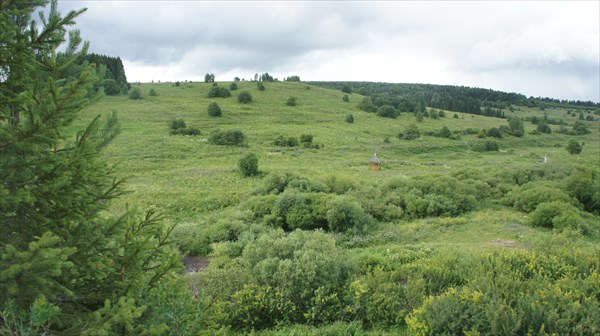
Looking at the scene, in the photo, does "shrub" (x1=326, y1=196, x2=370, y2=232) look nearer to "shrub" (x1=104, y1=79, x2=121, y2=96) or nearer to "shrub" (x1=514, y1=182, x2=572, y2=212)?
"shrub" (x1=514, y1=182, x2=572, y2=212)

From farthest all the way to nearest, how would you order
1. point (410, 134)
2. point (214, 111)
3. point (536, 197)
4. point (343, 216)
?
point (214, 111)
point (410, 134)
point (536, 197)
point (343, 216)

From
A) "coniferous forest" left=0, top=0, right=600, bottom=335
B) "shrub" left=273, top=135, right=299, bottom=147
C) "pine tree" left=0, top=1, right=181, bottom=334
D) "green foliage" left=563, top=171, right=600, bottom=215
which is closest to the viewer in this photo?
"pine tree" left=0, top=1, right=181, bottom=334

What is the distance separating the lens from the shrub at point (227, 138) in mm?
41356

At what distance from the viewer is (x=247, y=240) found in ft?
49.4

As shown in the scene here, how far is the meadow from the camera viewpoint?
824 centimetres

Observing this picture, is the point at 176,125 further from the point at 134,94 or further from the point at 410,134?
the point at 410,134

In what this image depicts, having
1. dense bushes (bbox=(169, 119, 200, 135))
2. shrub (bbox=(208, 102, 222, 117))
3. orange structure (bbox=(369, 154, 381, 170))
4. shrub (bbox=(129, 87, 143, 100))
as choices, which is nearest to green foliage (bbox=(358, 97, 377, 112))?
shrub (bbox=(208, 102, 222, 117))

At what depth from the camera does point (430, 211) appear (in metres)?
20.6

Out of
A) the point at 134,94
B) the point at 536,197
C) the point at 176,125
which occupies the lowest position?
the point at 536,197

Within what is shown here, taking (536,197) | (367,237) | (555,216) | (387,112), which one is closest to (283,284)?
(367,237)

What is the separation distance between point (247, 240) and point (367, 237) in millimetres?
5101

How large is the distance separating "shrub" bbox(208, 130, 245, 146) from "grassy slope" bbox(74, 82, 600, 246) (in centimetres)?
94

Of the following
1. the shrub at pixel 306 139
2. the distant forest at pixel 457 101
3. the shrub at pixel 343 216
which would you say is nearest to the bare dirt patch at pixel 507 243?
the shrub at pixel 343 216

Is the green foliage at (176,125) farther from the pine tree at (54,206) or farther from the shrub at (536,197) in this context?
the pine tree at (54,206)
